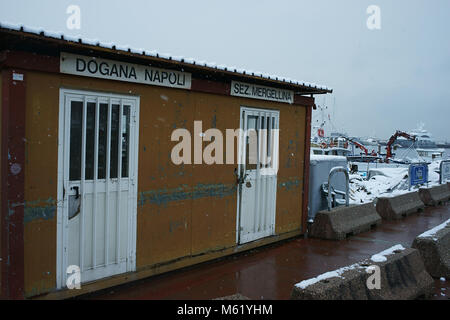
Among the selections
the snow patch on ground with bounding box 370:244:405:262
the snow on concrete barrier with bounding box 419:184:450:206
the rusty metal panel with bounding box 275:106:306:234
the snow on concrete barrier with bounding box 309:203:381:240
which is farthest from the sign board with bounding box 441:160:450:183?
the snow patch on ground with bounding box 370:244:405:262

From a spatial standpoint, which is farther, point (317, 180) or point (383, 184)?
point (383, 184)

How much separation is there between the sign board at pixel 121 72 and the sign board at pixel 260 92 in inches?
38.9

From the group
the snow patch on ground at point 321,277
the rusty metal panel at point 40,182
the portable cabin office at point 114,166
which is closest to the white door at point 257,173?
the portable cabin office at point 114,166

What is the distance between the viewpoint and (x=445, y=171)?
1510 centimetres

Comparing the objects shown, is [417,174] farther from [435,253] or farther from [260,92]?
[260,92]

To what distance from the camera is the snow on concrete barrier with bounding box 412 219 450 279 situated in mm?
5887

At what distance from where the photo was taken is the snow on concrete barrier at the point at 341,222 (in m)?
8.10

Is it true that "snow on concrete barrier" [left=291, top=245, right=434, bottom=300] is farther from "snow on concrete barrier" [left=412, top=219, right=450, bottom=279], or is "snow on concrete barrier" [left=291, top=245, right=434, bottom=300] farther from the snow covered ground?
the snow covered ground

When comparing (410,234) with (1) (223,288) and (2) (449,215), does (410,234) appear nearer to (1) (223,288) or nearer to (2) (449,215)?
(2) (449,215)

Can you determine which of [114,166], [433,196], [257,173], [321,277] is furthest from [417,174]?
[114,166]

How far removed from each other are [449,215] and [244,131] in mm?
7498

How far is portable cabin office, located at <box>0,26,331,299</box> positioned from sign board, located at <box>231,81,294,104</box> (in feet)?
0.07

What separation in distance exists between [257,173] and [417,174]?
800cm
